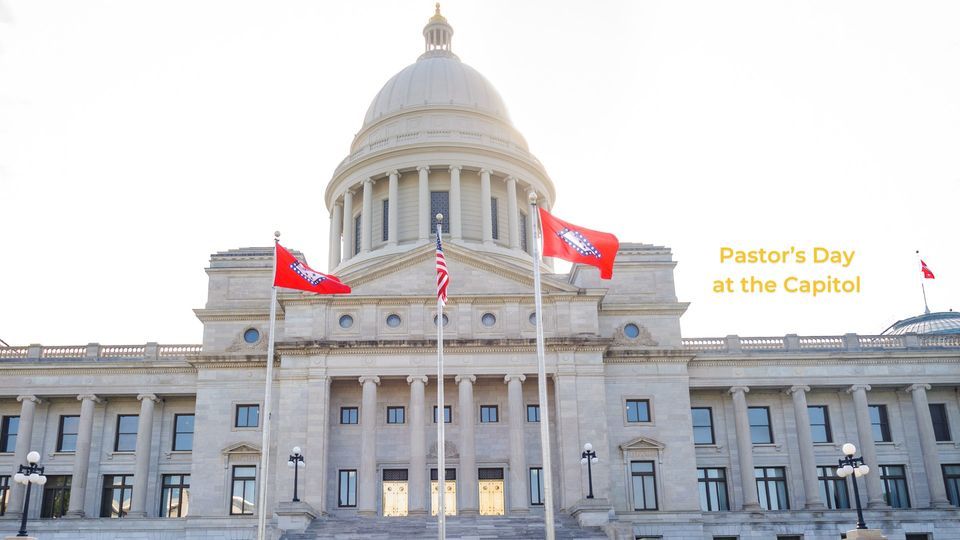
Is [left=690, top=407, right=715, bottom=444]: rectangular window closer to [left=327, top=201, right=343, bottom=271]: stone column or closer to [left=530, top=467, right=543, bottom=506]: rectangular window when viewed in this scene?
[left=530, top=467, right=543, bottom=506]: rectangular window

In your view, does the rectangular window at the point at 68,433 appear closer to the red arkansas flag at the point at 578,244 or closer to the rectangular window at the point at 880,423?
the red arkansas flag at the point at 578,244

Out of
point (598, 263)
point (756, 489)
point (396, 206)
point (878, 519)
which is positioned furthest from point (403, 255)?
point (878, 519)

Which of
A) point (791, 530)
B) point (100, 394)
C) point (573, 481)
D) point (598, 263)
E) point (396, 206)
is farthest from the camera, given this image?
point (396, 206)

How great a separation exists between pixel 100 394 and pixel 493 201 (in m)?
26.9

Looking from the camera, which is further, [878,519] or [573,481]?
[878,519]

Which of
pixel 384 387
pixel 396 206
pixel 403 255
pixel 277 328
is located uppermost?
pixel 396 206

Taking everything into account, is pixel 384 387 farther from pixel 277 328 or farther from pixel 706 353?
pixel 706 353

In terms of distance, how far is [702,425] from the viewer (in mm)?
48719

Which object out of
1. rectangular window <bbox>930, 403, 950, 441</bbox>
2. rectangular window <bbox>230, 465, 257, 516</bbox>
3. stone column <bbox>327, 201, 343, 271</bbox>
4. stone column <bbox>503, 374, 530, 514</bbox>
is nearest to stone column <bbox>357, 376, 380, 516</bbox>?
rectangular window <bbox>230, 465, 257, 516</bbox>

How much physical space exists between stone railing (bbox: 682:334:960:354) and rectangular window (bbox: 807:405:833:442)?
131 inches

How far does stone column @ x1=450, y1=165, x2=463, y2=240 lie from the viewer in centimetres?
5672

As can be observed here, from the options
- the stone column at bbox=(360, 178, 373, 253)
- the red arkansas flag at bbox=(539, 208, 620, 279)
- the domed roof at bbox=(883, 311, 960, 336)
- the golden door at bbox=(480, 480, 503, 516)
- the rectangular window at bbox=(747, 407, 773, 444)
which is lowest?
the golden door at bbox=(480, 480, 503, 516)

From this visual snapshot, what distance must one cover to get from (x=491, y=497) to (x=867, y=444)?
20164 millimetres

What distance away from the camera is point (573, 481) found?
4200 centimetres
